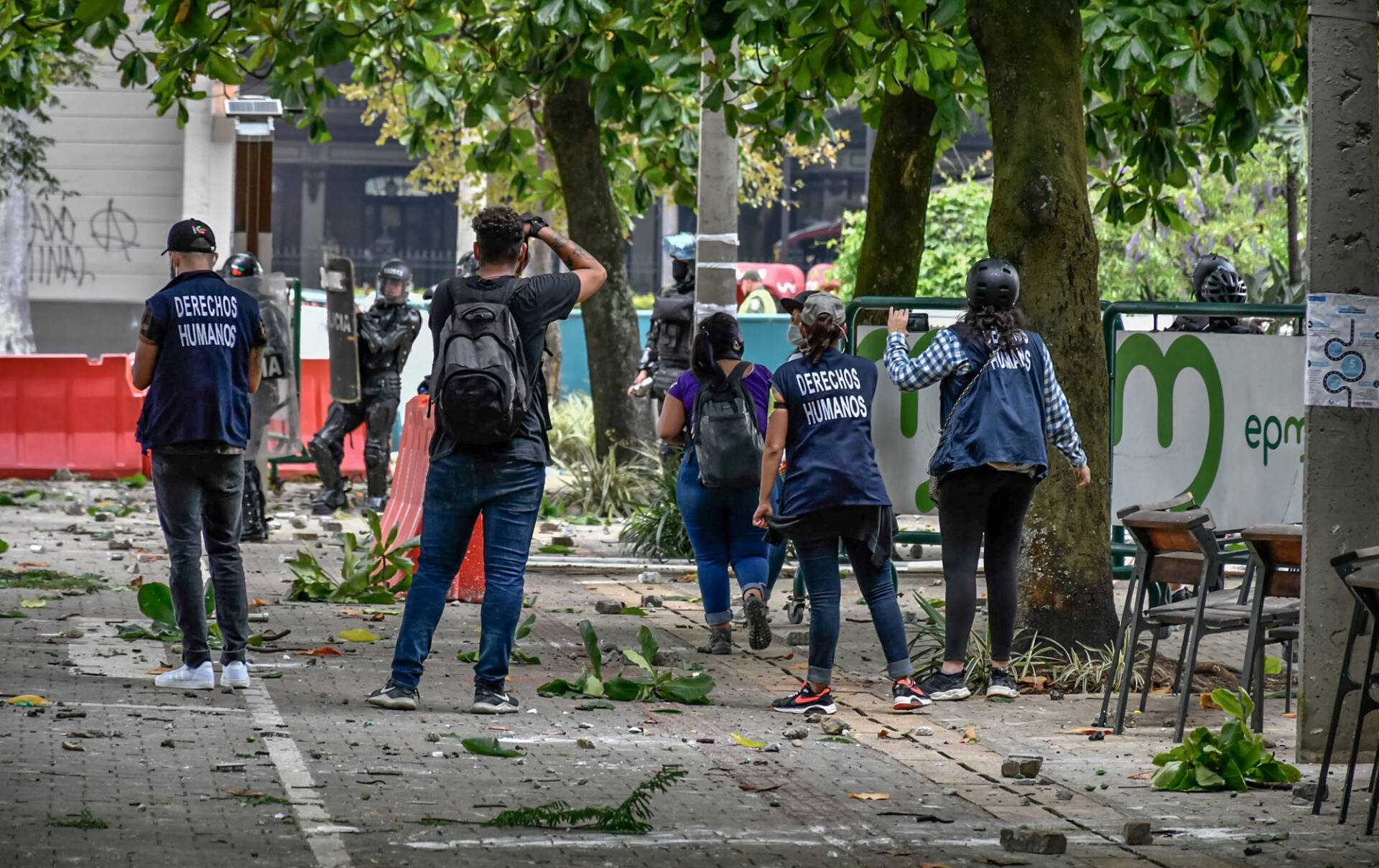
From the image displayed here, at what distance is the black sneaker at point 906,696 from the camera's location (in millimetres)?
7676

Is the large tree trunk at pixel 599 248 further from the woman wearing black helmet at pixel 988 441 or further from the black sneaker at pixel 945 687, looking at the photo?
the black sneaker at pixel 945 687

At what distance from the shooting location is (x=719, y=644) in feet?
29.9

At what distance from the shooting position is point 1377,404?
6.44 metres

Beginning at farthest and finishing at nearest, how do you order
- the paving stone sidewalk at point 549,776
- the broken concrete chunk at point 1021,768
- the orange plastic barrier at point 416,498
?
1. the orange plastic barrier at point 416,498
2. the broken concrete chunk at point 1021,768
3. the paving stone sidewalk at point 549,776

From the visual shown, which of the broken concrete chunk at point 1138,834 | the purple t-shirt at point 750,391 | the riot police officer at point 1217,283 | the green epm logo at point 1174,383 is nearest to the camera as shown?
the broken concrete chunk at point 1138,834

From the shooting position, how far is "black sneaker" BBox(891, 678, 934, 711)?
Result: 302 inches

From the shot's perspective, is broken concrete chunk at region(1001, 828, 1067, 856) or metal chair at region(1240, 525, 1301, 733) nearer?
broken concrete chunk at region(1001, 828, 1067, 856)

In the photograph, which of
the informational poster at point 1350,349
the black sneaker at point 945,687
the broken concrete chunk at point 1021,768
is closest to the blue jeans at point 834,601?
the black sneaker at point 945,687

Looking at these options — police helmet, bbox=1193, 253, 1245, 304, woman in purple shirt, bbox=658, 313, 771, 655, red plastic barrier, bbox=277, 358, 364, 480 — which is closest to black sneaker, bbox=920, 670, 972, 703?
woman in purple shirt, bbox=658, 313, 771, 655

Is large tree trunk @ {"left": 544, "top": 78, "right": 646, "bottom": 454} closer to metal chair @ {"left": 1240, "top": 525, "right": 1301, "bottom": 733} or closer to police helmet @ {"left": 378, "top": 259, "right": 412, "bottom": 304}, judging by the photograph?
police helmet @ {"left": 378, "top": 259, "right": 412, "bottom": 304}

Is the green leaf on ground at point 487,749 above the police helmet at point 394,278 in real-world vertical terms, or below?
below

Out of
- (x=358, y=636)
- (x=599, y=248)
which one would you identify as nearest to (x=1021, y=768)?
(x=358, y=636)

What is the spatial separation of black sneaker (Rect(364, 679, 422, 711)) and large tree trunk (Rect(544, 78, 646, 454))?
344 inches

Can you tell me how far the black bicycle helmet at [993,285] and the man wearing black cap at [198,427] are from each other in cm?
300
